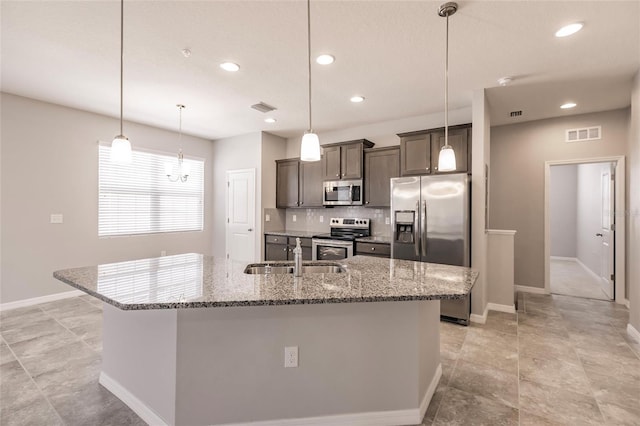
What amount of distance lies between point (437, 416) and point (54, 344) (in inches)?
135

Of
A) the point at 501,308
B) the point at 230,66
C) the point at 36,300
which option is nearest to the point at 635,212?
the point at 501,308

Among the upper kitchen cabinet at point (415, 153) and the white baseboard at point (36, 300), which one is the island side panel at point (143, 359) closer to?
the white baseboard at point (36, 300)

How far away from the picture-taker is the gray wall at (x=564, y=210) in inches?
291

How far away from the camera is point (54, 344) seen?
2.86 meters

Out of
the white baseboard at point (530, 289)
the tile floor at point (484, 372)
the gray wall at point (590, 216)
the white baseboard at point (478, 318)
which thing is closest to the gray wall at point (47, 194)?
the tile floor at point (484, 372)

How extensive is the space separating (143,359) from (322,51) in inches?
108

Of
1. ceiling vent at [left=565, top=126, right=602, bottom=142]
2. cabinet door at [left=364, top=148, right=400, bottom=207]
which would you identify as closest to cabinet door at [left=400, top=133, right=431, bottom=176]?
cabinet door at [left=364, top=148, right=400, bottom=207]

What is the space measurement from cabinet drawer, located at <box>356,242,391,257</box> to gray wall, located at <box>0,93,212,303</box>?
373 centimetres

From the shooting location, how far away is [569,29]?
232 centimetres

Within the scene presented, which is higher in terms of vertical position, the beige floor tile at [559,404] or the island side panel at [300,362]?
the island side panel at [300,362]

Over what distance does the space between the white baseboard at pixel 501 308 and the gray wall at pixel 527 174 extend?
1287mm

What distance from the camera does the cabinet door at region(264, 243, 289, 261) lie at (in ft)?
17.2

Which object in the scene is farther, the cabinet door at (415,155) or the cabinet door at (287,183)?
the cabinet door at (287,183)

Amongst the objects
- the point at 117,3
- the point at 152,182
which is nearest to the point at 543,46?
the point at 117,3
